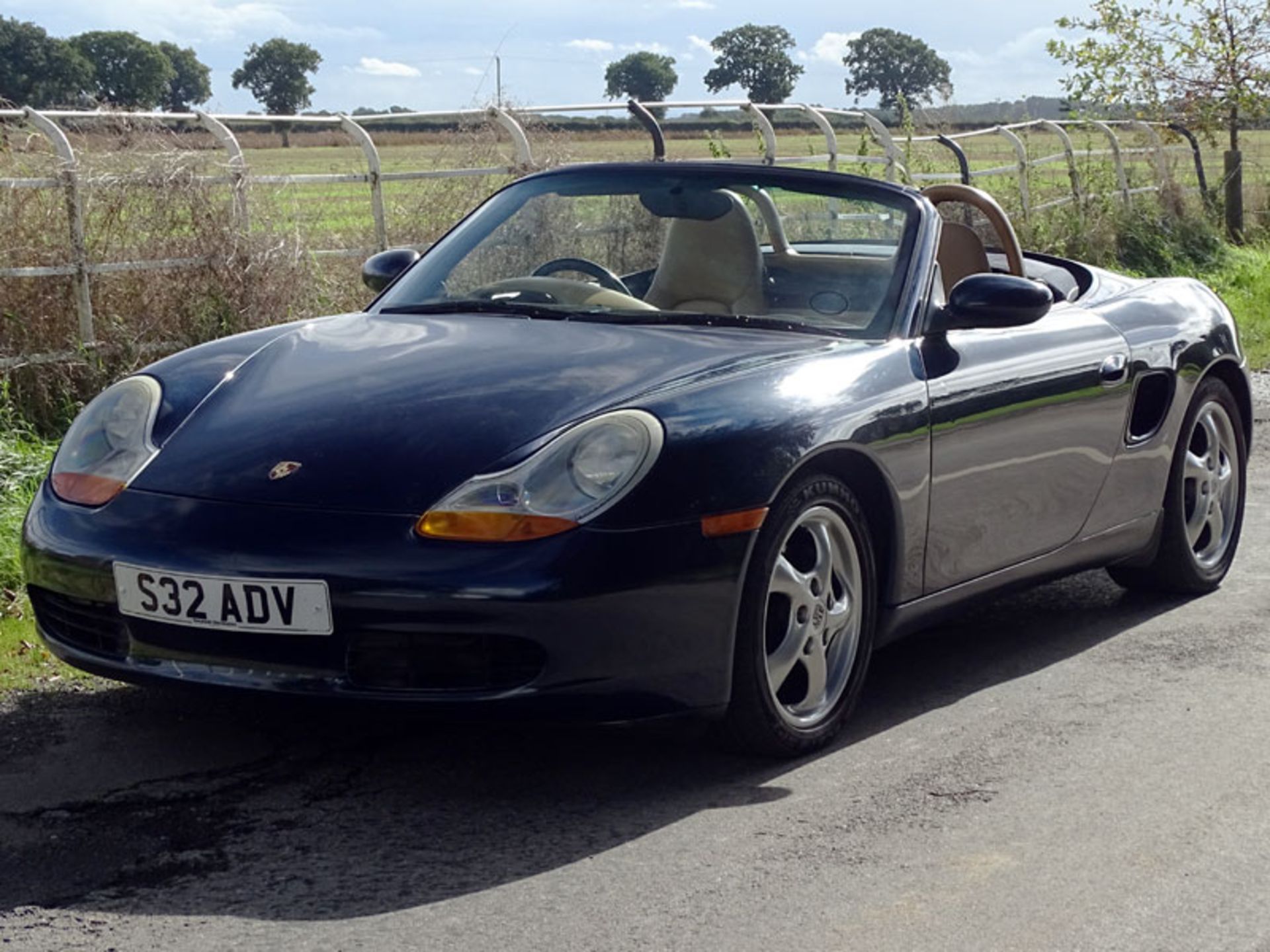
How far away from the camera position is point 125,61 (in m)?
109

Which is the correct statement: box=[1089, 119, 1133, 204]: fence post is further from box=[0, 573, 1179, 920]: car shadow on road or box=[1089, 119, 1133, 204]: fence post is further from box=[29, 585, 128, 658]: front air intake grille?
box=[29, 585, 128, 658]: front air intake grille

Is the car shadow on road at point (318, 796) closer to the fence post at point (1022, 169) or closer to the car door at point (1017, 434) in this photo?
the car door at point (1017, 434)

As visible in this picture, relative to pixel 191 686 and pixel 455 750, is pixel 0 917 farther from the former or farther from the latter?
pixel 455 750

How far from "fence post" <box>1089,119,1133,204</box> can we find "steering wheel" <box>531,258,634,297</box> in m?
15.5

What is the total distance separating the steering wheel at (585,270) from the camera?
5352mm

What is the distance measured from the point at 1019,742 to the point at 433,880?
1608 millimetres

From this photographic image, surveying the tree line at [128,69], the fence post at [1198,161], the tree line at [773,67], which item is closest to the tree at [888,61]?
the tree line at [773,67]

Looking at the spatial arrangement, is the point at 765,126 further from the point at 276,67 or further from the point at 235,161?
the point at 276,67

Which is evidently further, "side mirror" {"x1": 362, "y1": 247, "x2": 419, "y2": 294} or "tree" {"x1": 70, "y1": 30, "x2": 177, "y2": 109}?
"tree" {"x1": 70, "y1": 30, "x2": 177, "y2": 109}

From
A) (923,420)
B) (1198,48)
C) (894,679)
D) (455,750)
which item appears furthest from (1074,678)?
(1198,48)

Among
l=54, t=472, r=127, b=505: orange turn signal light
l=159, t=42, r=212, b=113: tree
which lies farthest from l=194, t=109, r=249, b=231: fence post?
l=159, t=42, r=212, b=113: tree

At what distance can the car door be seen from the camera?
16.1ft

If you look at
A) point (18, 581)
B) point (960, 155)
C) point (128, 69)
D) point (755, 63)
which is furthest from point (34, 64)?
point (18, 581)

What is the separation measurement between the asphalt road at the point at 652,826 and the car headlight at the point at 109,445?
60cm
